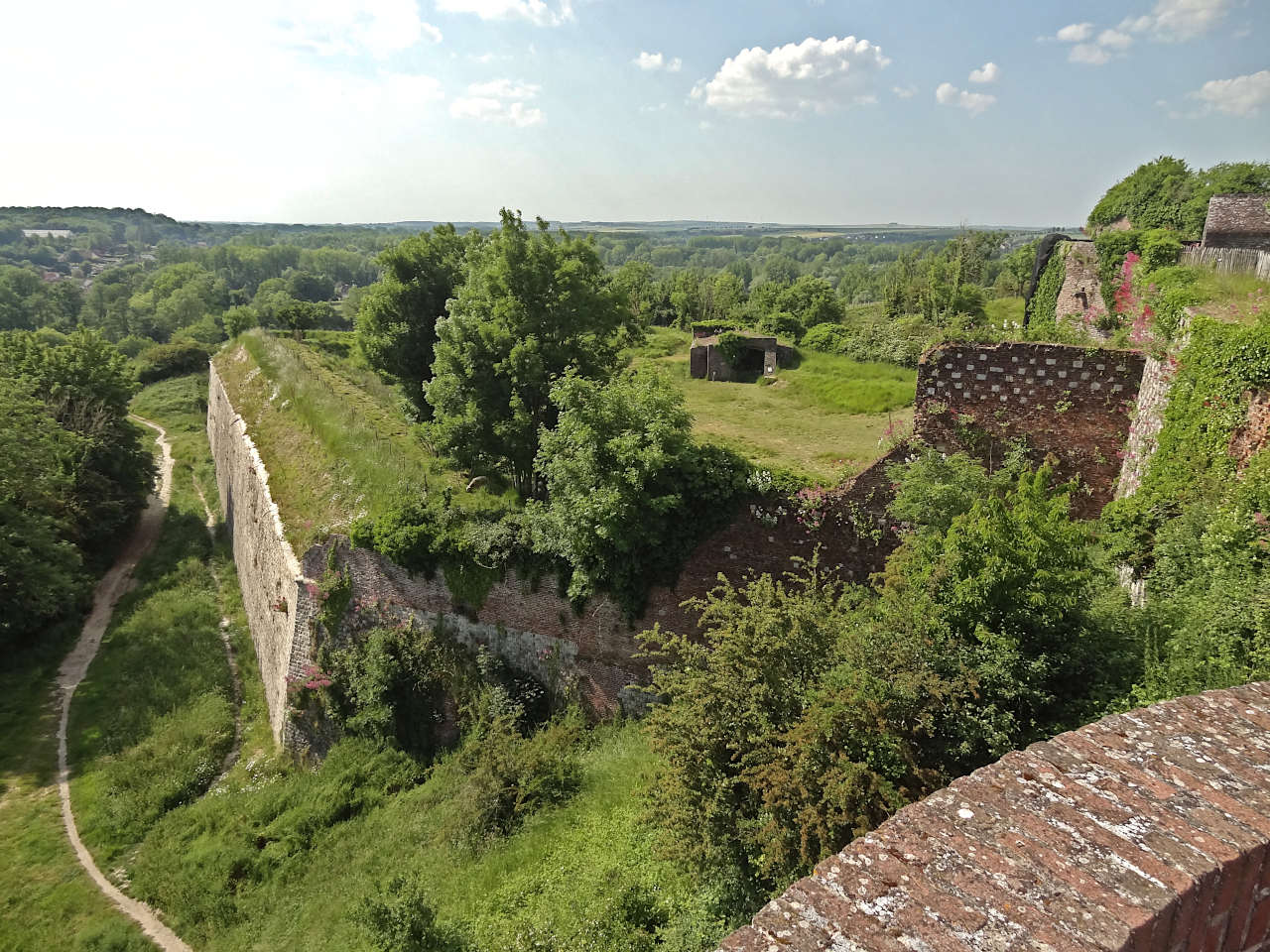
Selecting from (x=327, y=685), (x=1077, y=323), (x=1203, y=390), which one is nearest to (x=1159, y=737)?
(x=1203, y=390)

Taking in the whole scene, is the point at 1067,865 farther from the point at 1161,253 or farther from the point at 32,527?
the point at 32,527

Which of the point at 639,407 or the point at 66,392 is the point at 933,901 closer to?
the point at 639,407

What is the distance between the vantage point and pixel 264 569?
20000mm

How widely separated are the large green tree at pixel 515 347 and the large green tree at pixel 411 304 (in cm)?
704

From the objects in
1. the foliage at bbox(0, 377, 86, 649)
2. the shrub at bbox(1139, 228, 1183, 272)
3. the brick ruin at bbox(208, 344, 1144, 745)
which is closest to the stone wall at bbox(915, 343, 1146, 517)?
the brick ruin at bbox(208, 344, 1144, 745)

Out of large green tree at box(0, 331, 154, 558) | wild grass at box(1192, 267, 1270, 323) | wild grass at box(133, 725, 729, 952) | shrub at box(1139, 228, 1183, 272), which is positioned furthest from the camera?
large green tree at box(0, 331, 154, 558)

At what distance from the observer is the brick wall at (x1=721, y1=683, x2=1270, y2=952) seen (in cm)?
296

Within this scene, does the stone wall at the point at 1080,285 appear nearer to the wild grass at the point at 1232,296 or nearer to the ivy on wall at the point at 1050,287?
the ivy on wall at the point at 1050,287

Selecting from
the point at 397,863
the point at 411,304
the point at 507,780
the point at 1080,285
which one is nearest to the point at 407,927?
the point at 397,863

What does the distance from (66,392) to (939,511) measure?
3557cm

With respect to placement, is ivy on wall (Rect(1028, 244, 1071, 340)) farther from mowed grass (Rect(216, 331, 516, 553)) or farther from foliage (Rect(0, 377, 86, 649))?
foliage (Rect(0, 377, 86, 649))

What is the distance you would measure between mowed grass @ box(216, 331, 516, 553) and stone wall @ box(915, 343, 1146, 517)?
34.1ft

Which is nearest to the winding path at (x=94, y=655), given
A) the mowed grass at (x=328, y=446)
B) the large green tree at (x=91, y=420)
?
the large green tree at (x=91, y=420)

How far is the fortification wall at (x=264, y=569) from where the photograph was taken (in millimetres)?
16922
